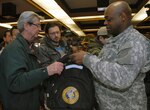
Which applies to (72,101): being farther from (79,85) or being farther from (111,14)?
(111,14)

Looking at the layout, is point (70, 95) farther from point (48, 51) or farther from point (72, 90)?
point (48, 51)

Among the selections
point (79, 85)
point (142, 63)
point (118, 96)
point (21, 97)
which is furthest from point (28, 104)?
point (142, 63)

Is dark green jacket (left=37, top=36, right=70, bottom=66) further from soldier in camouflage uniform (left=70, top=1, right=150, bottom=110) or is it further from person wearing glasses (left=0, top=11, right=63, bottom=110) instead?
soldier in camouflage uniform (left=70, top=1, right=150, bottom=110)

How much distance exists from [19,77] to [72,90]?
1.28 ft

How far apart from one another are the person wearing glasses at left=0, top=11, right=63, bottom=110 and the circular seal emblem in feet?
0.49

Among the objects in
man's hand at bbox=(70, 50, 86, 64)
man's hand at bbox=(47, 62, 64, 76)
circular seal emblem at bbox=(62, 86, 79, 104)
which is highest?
man's hand at bbox=(70, 50, 86, 64)

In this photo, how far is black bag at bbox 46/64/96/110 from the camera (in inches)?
72.7

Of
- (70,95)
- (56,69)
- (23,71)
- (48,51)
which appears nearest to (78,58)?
(56,69)

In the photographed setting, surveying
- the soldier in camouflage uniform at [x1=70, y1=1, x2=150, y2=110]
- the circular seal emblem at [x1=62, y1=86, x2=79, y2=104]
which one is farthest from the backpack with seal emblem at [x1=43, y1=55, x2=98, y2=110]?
the soldier in camouflage uniform at [x1=70, y1=1, x2=150, y2=110]

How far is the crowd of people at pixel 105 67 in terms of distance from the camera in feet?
5.47

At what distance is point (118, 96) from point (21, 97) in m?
0.73

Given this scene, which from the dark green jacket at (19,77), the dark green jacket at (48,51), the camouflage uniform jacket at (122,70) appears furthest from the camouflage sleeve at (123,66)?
the dark green jacket at (48,51)

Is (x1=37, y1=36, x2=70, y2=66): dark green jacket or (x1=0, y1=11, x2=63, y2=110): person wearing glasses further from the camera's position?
(x1=37, y1=36, x2=70, y2=66): dark green jacket

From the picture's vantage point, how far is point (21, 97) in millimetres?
1946
